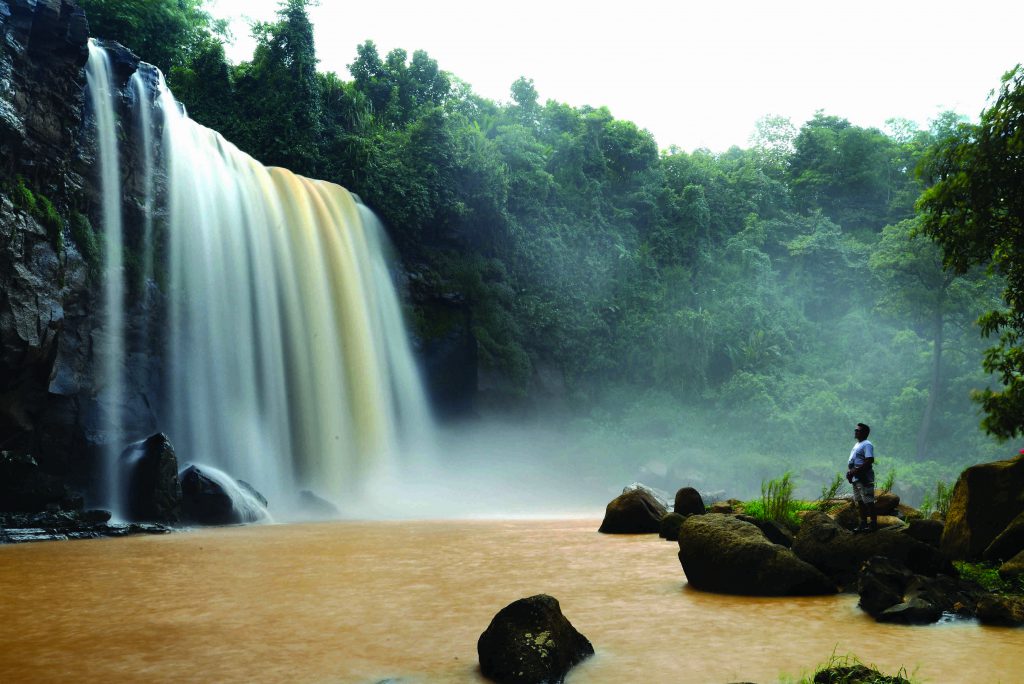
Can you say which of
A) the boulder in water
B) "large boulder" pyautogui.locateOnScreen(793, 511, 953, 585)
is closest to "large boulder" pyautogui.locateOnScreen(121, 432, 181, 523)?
the boulder in water

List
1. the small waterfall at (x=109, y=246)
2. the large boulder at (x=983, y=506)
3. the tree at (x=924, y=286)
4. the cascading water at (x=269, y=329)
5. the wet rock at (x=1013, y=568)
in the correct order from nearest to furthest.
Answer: the wet rock at (x=1013, y=568)
the large boulder at (x=983, y=506)
the small waterfall at (x=109, y=246)
the cascading water at (x=269, y=329)
the tree at (x=924, y=286)

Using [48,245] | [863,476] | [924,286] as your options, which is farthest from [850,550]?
[924,286]

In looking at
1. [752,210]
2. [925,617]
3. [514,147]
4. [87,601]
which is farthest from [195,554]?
[752,210]

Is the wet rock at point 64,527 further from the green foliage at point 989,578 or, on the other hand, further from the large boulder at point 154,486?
the green foliage at point 989,578

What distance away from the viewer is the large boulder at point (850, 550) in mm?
6727

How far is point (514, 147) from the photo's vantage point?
32.4 meters

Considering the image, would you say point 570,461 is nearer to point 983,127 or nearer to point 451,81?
point 451,81

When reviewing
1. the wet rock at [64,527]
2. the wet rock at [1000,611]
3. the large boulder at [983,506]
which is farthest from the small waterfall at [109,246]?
the wet rock at [1000,611]

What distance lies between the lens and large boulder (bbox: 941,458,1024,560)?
7.88 meters

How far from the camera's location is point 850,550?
707cm

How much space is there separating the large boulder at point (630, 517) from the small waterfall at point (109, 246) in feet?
35.1

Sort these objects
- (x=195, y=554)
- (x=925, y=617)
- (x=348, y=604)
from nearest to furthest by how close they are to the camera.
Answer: (x=925, y=617)
(x=348, y=604)
(x=195, y=554)

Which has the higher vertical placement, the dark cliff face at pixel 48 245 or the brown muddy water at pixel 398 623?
the dark cliff face at pixel 48 245

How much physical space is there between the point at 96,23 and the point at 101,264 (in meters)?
18.0
